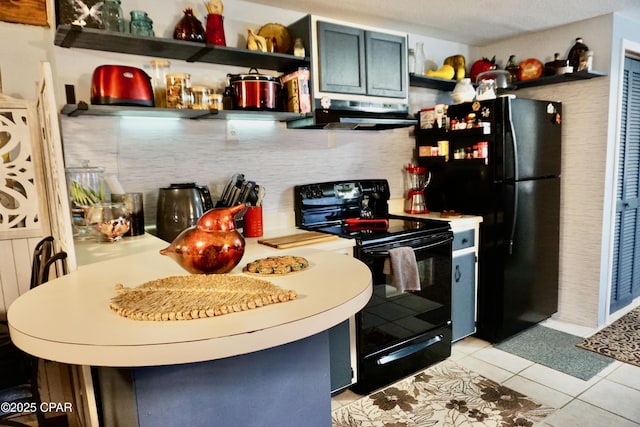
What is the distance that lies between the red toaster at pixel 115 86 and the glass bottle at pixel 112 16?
182 millimetres

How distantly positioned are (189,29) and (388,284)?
5.66 ft

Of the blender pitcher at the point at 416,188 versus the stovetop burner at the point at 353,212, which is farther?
the blender pitcher at the point at 416,188

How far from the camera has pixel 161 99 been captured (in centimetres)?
224

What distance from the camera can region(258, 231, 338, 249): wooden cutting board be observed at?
212 cm

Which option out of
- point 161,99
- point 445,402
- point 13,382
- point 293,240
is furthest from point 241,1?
point 445,402

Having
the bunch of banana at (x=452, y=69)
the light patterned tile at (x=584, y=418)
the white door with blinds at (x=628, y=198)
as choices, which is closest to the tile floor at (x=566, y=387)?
the light patterned tile at (x=584, y=418)

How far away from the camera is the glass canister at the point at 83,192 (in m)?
2.00

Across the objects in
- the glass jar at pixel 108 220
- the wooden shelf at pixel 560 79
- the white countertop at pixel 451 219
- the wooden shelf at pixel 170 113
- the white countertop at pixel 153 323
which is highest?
the wooden shelf at pixel 560 79

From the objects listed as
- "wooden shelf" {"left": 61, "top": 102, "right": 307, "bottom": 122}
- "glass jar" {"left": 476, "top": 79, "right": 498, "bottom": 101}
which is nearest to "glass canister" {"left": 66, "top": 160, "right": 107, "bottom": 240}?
"wooden shelf" {"left": 61, "top": 102, "right": 307, "bottom": 122}

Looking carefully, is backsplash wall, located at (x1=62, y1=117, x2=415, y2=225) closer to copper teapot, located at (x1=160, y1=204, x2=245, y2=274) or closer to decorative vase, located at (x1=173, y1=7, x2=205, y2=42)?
decorative vase, located at (x1=173, y1=7, x2=205, y2=42)

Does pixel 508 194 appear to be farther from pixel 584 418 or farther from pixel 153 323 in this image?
pixel 153 323

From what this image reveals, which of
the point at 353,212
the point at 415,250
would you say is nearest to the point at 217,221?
the point at 415,250

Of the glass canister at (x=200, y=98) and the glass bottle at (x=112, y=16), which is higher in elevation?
the glass bottle at (x=112, y=16)

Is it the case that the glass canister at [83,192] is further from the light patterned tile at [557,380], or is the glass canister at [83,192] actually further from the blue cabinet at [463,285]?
the light patterned tile at [557,380]
